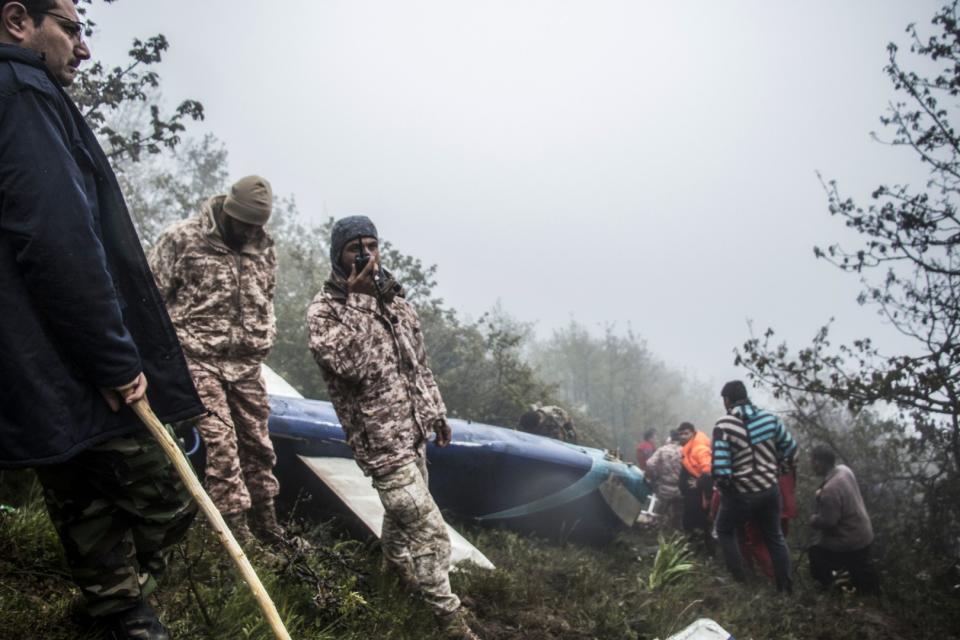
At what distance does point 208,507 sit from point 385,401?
1.66 metres

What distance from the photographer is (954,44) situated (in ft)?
21.0

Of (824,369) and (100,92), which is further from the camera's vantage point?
(824,369)

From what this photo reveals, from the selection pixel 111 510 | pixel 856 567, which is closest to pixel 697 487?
pixel 856 567

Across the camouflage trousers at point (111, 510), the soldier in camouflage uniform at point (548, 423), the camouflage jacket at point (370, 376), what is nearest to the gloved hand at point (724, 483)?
the soldier in camouflage uniform at point (548, 423)

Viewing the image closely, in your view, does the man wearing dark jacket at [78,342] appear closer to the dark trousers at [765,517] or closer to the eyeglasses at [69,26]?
the eyeglasses at [69,26]

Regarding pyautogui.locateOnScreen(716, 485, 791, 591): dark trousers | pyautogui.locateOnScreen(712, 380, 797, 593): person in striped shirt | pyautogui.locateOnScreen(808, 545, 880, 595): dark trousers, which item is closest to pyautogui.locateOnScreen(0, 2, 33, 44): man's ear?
pyautogui.locateOnScreen(712, 380, 797, 593): person in striped shirt

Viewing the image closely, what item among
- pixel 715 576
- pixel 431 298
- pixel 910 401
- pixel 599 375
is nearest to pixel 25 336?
pixel 715 576

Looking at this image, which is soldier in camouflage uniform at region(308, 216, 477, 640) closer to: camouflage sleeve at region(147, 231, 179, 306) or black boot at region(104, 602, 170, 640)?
camouflage sleeve at region(147, 231, 179, 306)

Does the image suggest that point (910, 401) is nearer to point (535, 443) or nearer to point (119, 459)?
point (535, 443)

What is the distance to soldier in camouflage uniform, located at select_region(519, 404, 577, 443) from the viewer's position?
10141 millimetres

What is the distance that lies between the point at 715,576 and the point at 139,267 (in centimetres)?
672

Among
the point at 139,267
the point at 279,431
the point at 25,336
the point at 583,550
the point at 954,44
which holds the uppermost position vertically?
the point at 954,44

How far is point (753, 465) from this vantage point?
625 centimetres

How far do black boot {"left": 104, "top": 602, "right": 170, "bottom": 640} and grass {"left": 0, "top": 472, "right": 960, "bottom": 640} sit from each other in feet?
0.72
